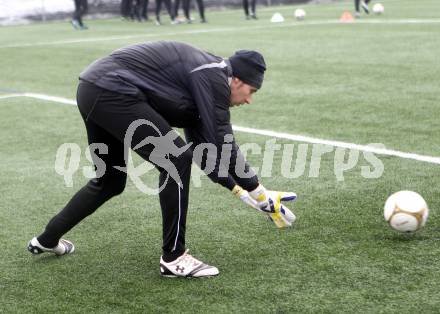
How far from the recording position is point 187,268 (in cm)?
507

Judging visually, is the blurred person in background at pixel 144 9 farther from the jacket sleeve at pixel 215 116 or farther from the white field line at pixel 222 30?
the jacket sleeve at pixel 215 116

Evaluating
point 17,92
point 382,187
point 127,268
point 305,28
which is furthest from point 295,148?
point 305,28

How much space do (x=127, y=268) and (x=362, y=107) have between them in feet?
19.1

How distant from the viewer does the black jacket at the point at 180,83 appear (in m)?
4.75

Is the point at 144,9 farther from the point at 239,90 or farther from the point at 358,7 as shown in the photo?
the point at 239,90

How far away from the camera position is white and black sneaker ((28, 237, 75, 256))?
18.2ft

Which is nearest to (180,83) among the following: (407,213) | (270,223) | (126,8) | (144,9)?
(270,223)

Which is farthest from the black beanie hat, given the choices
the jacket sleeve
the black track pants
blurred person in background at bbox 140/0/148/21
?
blurred person in background at bbox 140/0/148/21

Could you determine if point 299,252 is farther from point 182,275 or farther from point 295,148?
point 295,148

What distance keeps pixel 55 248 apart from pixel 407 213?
240cm

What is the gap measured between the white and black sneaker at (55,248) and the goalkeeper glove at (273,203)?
137 cm

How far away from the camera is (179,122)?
508 centimetres

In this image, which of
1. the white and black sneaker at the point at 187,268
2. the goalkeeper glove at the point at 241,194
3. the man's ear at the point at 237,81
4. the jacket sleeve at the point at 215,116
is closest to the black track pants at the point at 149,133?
the white and black sneaker at the point at 187,268

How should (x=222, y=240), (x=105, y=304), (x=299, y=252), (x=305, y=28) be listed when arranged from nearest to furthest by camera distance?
1. (x=105, y=304)
2. (x=299, y=252)
3. (x=222, y=240)
4. (x=305, y=28)
